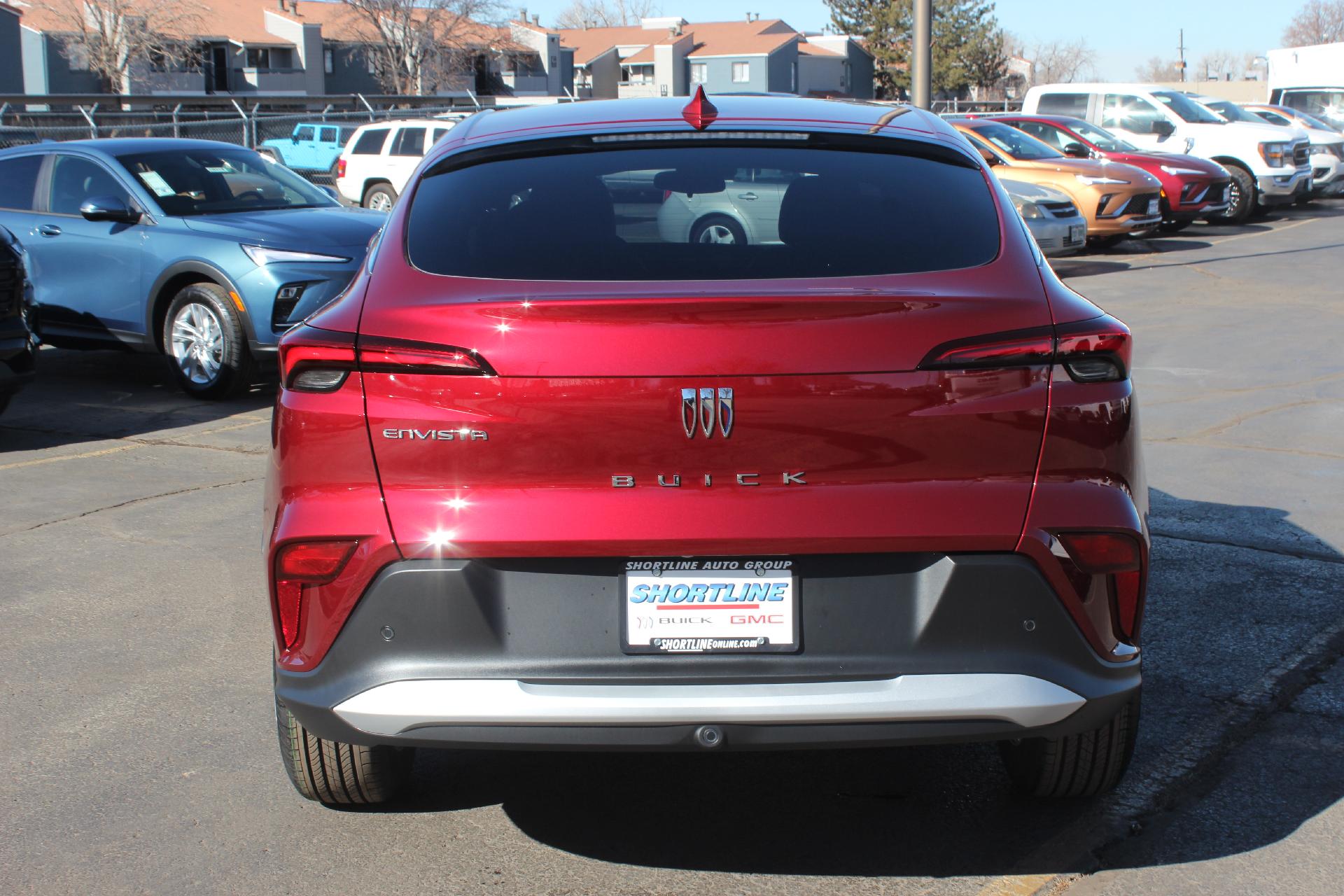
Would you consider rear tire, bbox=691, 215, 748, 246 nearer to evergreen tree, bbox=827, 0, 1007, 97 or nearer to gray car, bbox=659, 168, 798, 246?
gray car, bbox=659, 168, 798, 246

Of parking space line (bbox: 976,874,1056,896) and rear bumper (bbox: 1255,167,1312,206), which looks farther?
rear bumper (bbox: 1255,167,1312,206)

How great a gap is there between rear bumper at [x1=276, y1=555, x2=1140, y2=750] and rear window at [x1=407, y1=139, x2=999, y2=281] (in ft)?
2.23

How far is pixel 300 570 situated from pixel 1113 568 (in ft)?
5.62

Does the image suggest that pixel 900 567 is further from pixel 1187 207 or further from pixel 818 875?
pixel 1187 207

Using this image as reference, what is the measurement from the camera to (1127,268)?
56.0ft

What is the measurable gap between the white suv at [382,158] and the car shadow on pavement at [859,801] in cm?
1835

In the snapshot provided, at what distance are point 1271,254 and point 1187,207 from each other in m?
2.48

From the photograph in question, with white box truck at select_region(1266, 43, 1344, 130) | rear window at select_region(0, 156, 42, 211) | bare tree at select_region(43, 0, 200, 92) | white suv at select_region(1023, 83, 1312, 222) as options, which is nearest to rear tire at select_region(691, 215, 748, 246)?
rear window at select_region(0, 156, 42, 211)

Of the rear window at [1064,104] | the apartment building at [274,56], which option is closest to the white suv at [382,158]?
the rear window at [1064,104]

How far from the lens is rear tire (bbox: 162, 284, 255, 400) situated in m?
9.21

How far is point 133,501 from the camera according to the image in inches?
266

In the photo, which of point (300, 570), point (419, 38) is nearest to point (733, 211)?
point (300, 570)

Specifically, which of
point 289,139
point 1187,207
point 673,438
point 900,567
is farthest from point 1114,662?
point 289,139

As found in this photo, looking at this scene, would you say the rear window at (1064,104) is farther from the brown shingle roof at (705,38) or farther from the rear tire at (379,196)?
the brown shingle roof at (705,38)
